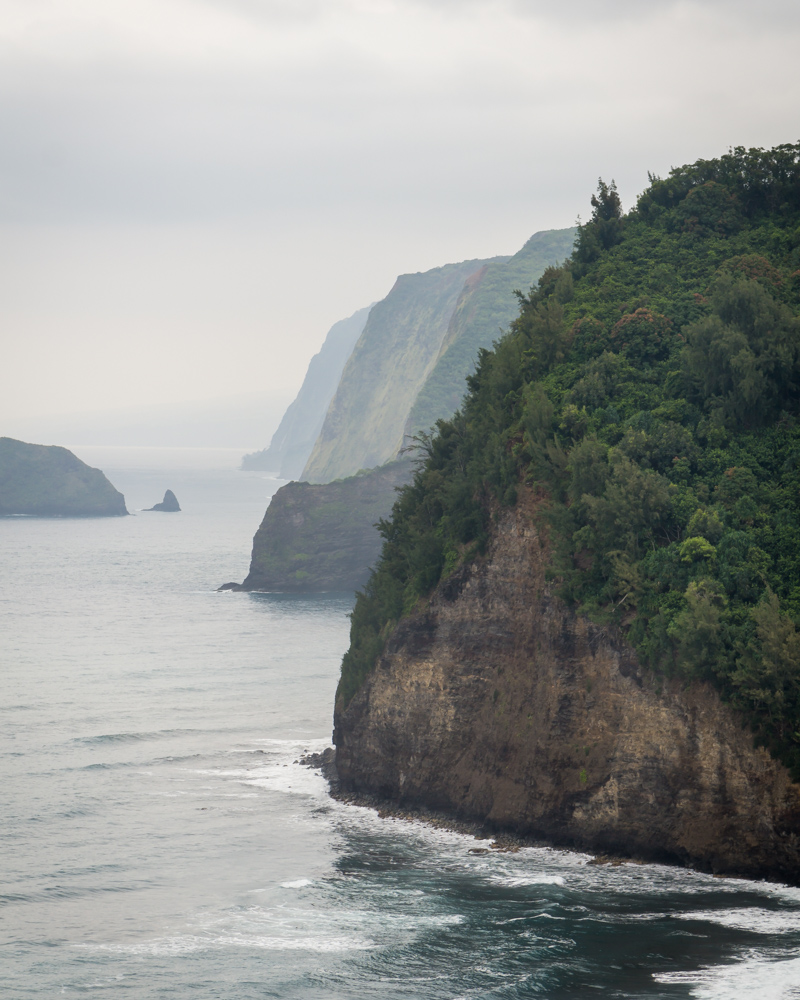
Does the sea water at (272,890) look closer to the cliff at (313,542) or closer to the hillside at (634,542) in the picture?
the hillside at (634,542)

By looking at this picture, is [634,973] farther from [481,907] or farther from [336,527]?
[336,527]

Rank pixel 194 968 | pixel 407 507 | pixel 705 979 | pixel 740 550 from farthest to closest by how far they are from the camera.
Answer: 1. pixel 407 507
2. pixel 740 550
3. pixel 194 968
4. pixel 705 979

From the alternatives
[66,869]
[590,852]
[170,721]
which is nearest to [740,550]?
[590,852]

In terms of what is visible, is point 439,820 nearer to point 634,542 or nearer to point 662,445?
point 634,542

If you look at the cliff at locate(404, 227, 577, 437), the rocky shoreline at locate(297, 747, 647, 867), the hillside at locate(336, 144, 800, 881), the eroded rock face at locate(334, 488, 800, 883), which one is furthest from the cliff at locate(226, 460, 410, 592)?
the eroded rock face at locate(334, 488, 800, 883)

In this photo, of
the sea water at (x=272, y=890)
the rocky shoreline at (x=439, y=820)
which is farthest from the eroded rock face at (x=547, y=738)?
the sea water at (x=272, y=890)

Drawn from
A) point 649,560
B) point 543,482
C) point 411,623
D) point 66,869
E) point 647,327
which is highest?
point 647,327

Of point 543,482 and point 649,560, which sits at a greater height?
point 543,482

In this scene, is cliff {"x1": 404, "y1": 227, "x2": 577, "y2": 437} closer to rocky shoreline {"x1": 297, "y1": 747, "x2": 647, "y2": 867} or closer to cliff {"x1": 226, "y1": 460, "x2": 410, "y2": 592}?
cliff {"x1": 226, "y1": 460, "x2": 410, "y2": 592}

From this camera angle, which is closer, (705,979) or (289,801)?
(705,979)
